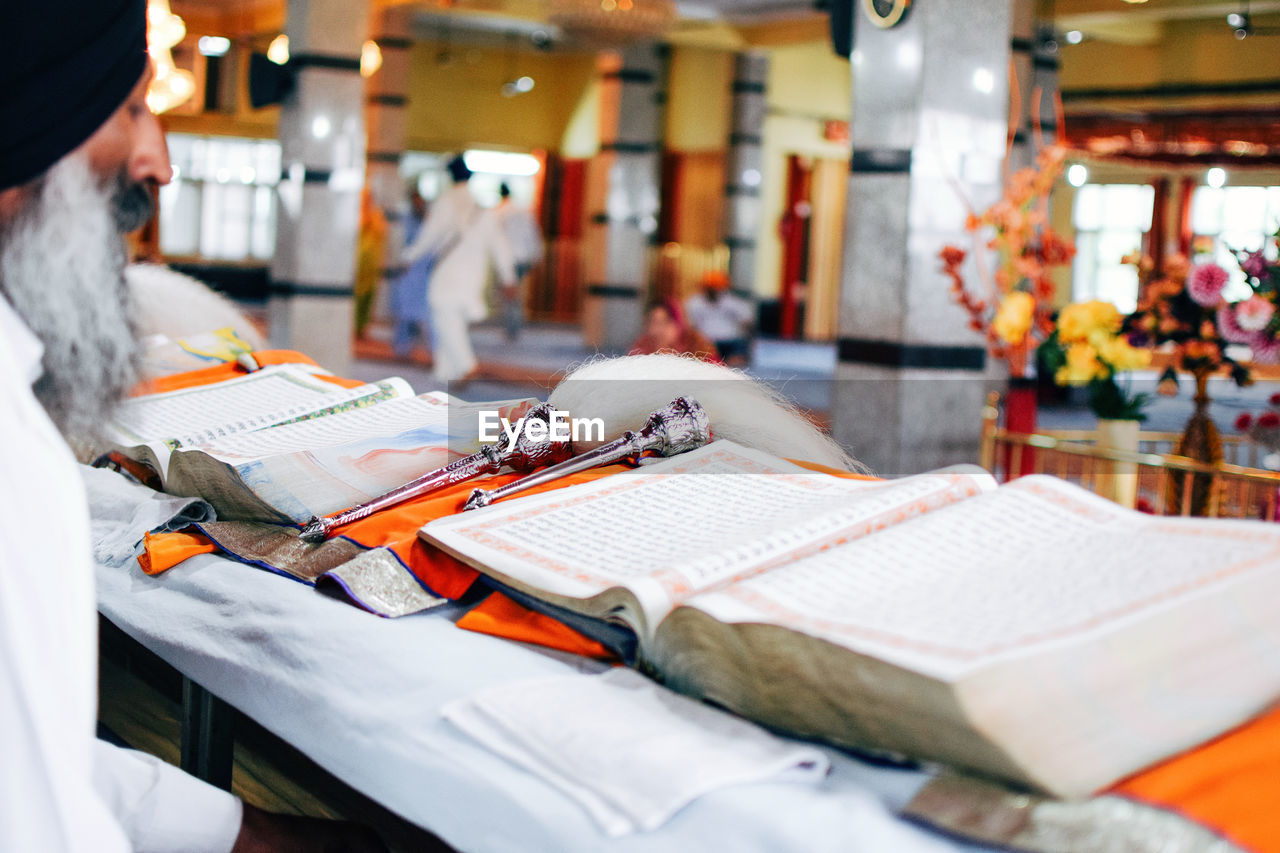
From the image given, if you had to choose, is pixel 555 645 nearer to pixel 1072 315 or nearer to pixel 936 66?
pixel 1072 315

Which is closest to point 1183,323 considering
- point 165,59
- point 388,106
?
point 165,59

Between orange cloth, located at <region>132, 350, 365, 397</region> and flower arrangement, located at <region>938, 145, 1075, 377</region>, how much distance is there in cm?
262

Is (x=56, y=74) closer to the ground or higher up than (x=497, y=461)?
higher up

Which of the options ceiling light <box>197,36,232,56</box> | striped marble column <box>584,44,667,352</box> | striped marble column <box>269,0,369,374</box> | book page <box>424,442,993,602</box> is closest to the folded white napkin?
book page <box>424,442,993,602</box>

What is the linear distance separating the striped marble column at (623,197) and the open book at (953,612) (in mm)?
12507

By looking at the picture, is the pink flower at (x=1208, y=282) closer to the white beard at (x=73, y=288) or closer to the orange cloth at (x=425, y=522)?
the orange cloth at (x=425, y=522)

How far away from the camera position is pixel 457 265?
10430 mm

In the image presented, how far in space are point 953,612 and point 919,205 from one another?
176 inches

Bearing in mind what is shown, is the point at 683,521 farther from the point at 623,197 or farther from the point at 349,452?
the point at 623,197

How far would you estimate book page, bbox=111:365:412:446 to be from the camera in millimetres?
2104

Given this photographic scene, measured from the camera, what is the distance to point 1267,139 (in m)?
12.4

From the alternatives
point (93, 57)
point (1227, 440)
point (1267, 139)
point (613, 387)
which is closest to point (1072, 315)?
point (1227, 440)

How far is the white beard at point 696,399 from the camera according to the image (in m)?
1.80

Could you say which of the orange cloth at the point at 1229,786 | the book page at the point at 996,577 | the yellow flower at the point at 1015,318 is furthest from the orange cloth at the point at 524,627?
the yellow flower at the point at 1015,318
